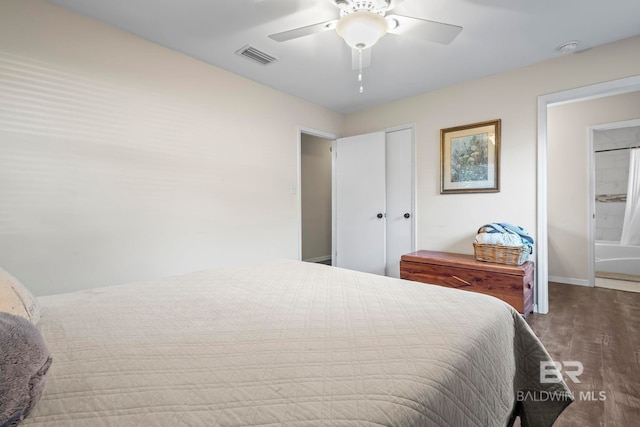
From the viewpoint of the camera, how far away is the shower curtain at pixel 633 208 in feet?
14.1

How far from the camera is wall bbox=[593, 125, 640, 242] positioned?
4441 mm

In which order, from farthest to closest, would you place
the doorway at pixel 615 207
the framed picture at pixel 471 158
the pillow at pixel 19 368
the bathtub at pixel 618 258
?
the bathtub at pixel 618 258
the doorway at pixel 615 207
the framed picture at pixel 471 158
the pillow at pixel 19 368

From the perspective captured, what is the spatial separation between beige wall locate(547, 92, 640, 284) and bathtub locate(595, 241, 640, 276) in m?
0.92

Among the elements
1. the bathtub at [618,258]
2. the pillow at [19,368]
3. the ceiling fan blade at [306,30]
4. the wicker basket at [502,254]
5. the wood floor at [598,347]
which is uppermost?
the ceiling fan blade at [306,30]

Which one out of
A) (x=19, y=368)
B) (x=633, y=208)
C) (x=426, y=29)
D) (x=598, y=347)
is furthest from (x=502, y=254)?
(x=633, y=208)

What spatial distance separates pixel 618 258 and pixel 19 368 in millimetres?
6055

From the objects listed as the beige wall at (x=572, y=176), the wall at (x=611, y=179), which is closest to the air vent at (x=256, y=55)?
the beige wall at (x=572, y=176)

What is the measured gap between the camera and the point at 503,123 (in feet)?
9.62

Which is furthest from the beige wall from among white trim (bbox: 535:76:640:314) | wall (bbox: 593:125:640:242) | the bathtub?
white trim (bbox: 535:76:640:314)

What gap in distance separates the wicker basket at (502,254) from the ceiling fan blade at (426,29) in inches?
70.4

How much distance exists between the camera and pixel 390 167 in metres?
3.75

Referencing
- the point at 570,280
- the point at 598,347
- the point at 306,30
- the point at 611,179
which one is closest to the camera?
the point at 306,30

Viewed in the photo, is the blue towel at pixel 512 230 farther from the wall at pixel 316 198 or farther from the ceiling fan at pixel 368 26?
the wall at pixel 316 198

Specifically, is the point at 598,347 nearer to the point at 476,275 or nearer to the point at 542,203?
the point at 476,275
